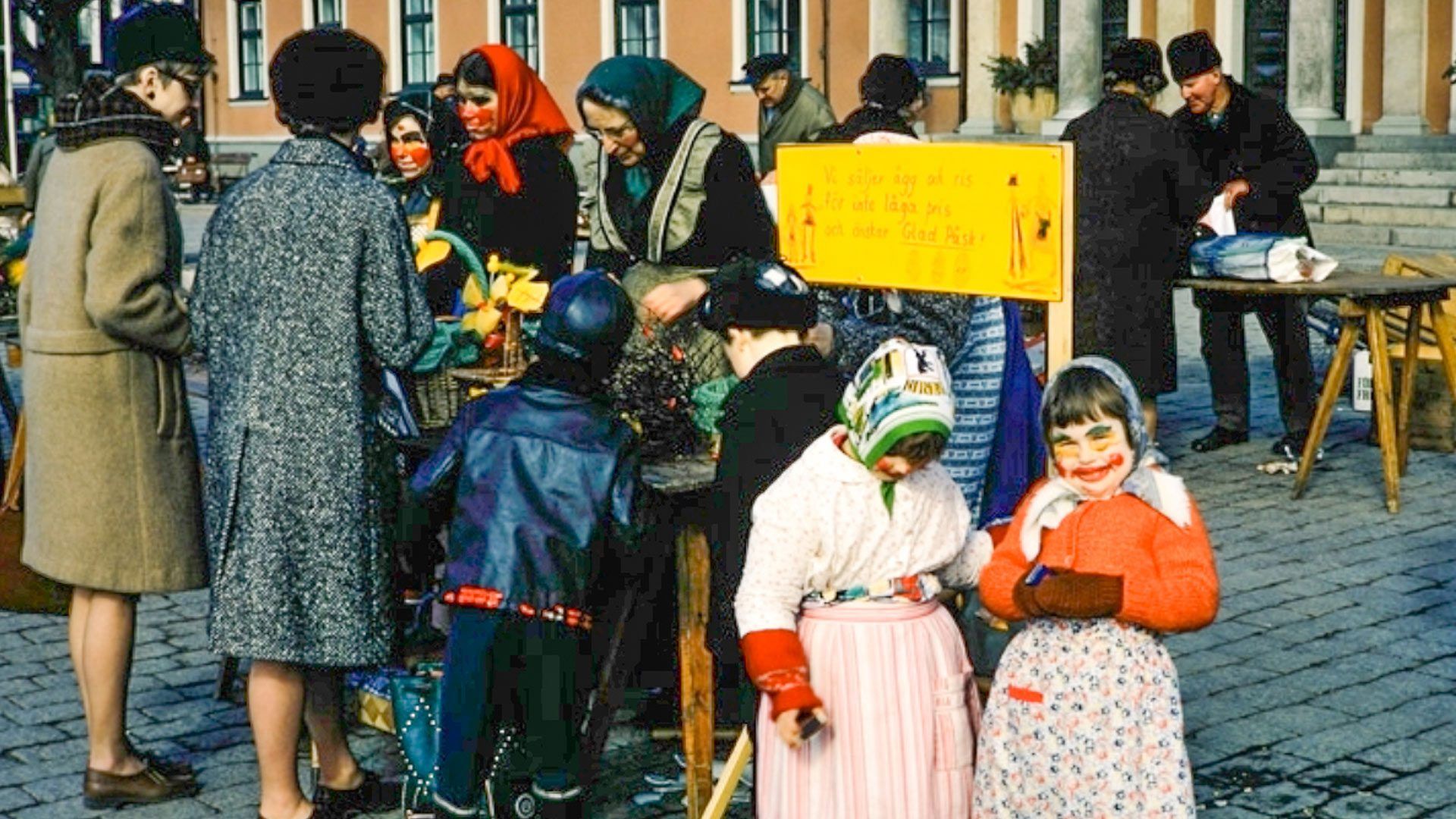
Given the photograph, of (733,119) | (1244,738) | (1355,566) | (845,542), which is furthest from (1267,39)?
(845,542)

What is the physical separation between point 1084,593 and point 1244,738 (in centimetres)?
204

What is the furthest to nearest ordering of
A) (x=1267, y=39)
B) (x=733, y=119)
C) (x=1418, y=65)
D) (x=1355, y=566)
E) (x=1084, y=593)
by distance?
(x=733, y=119)
(x=1267, y=39)
(x=1418, y=65)
(x=1355, y=566)
(x=1084, y=593)

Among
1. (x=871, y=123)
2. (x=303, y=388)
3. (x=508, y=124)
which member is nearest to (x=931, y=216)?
(x=303, y=388)

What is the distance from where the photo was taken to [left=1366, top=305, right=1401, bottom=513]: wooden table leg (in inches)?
325

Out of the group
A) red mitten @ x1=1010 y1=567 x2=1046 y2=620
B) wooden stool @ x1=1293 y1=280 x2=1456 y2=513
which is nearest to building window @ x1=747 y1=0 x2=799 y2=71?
wooden stool @ x1=1293 y1=280 x2=1456 y2=513

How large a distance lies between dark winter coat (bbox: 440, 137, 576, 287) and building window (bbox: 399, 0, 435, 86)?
29.8m

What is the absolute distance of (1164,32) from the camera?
80.7 ft

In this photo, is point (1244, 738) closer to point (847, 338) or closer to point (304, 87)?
point (847, 338)

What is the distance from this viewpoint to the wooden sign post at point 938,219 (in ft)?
15.1

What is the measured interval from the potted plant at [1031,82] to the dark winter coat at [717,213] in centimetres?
2074

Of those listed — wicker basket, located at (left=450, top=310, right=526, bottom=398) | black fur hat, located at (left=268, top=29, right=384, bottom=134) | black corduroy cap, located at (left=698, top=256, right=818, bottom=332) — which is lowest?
wicker basket, located at (left=450, top=310, right=526, bottom=398)

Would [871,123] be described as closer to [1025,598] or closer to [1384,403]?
[1384,403]

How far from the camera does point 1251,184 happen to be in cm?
927

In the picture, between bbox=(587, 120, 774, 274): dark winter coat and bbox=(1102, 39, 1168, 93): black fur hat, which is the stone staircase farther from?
bbox=(587, 120, 774, 274): dark winter coat
